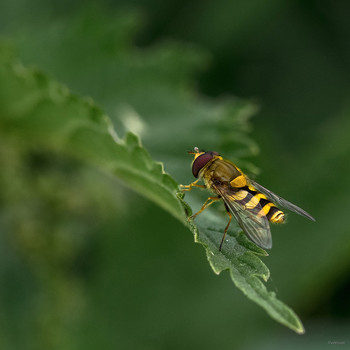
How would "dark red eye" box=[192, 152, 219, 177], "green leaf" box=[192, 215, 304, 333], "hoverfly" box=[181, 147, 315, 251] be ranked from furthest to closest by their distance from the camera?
"dark red eye" box=[192, 152, 219, 177] → "hoverfly" box=[181, 147, 315, 251] → "green leaf" box=[192, 215, 304, 333]

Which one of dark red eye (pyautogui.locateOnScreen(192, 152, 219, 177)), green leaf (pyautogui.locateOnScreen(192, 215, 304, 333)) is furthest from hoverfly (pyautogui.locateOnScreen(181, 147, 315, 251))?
green leaf (pyautogui.locateOnScreen(192, 215, 304, 333))

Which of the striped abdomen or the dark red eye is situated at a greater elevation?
the dark red eye

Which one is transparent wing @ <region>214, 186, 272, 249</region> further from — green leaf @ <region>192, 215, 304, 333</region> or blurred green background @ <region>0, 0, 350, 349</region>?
blurred green background @ <region>0, 0, 350, 349</region>

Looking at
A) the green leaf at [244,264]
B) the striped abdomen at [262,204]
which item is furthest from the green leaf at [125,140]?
the striped abdomen at [262,204]

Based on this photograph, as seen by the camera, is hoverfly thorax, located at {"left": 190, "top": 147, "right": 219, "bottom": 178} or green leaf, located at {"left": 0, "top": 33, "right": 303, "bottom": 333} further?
hoverfly thorax, located at {"left": 190, "top": 147, "right": 219, "bottom": 178}

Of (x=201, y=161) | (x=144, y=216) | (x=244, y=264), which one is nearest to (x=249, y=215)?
(x=201, y=161)

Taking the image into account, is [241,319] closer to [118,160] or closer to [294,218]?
[294,218]

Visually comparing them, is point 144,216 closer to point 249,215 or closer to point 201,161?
point 201,161
